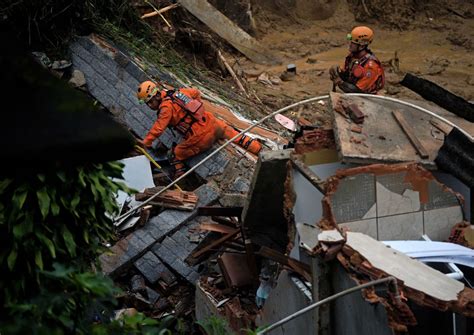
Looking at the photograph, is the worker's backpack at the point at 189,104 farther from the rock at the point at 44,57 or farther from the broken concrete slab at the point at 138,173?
the rock at the point at 44,57

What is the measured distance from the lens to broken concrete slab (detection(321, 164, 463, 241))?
22.0 ft

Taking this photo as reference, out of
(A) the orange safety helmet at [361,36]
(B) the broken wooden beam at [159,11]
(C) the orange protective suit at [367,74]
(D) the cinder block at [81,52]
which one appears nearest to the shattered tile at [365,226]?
(C) the orange protective suit at [367,74]

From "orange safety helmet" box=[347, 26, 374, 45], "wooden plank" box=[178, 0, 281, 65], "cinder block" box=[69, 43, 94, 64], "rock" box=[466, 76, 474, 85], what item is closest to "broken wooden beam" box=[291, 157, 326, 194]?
"orange safety helmet" box=[347, 26, 374, 45]

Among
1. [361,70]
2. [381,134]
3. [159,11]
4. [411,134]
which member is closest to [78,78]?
[159,11]

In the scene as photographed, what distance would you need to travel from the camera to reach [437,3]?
68.6 ft

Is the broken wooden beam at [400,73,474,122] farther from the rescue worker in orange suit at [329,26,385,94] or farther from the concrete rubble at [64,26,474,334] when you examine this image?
the rescue worker in orange suit at [329,26,385,94]

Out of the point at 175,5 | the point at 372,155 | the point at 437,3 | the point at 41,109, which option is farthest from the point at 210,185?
the point at 437,3

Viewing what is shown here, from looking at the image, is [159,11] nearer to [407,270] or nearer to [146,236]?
[146,236]

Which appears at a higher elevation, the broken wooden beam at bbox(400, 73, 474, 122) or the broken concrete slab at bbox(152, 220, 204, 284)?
the broken wooden beam at bbox(400, 73, 474, 122)

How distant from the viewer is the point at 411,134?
24.7ft

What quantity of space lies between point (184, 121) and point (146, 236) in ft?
5.97

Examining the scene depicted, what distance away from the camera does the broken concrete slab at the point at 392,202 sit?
6703 millimetres

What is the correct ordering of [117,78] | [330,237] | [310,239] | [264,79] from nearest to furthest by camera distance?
[330,237]
[310,239]
[117,78]
[264,79]

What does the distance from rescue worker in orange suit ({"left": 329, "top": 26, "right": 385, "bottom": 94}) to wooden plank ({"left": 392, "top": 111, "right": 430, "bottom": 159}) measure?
423 cm
